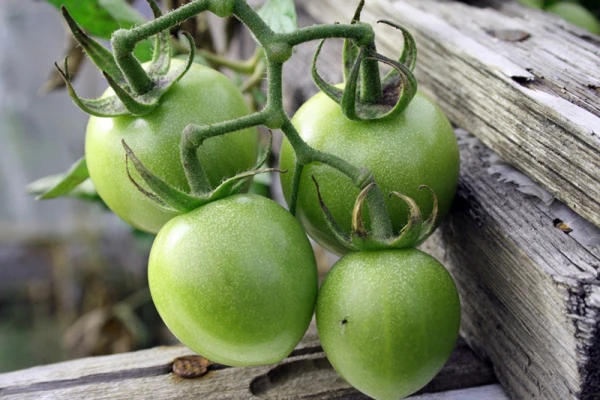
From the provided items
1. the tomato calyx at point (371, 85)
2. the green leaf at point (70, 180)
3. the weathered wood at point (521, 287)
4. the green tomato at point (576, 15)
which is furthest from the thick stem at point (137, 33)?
the green tomato at point (576, 15)

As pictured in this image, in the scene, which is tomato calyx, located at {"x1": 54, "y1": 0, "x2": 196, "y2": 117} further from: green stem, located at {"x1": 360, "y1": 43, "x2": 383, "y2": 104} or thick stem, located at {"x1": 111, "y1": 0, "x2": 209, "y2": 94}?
green stem, located at {"x1": 360, "y1": 43, "x2": 383, "y2": 104}

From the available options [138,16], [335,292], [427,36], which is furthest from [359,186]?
[138,16]

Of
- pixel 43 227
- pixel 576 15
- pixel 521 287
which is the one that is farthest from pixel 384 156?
pixel 43 227

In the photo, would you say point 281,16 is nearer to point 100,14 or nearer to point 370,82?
point 370,82

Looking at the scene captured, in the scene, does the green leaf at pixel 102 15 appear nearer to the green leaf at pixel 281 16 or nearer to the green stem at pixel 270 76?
the green leaf at pixel 281 16

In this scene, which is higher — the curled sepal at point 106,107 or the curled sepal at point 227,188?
the curled sepal at point 106,107

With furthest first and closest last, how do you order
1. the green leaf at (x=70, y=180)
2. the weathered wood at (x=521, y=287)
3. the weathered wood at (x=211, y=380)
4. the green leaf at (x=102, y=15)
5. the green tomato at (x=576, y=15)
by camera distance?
the green tomato at (x=576, y=15) < the green leaf at (x=102, y=15) < the green leaf at (x=70, y=180) < the weathered wood at (x=211, y=380) < the weathered wood at (x=521, y=287)

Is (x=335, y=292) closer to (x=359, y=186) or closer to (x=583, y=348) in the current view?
(x=359, y=186)
